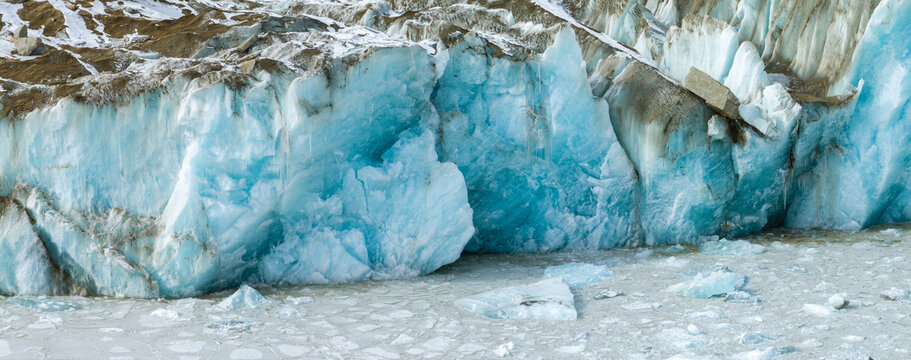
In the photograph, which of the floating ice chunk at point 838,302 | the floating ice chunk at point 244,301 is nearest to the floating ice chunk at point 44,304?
the floating ice chunk at point 244,301

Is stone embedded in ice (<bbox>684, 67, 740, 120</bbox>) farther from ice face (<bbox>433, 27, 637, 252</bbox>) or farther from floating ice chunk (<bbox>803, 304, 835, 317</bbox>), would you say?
floating ice chunk (<bbox>803, 304, 835, 317</bbox>)

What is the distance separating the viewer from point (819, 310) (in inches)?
231

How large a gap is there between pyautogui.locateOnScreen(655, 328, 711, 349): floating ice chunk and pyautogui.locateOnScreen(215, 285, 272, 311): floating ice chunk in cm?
342

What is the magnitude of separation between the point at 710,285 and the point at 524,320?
1754 mm

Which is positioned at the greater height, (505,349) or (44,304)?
(505,349)

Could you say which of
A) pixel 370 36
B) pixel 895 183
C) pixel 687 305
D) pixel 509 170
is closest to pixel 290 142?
pixel 370 36

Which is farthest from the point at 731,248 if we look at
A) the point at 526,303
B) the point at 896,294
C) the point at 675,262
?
the point at 526,303

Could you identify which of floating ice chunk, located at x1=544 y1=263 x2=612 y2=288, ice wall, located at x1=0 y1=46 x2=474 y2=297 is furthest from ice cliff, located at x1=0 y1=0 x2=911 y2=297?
floating ice chunk, located at x1=544 y1=263 x2=612 y2=288

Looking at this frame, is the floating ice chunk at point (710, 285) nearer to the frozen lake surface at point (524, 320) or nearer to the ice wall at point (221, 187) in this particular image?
the frozen lake surface at point (524, 320)

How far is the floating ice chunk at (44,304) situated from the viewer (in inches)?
255

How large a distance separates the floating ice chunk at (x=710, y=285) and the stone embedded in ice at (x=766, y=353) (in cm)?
144

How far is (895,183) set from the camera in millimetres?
9211

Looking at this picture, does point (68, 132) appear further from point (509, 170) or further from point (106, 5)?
point (106, 5)

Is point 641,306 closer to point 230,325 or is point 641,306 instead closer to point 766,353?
point 766,353
